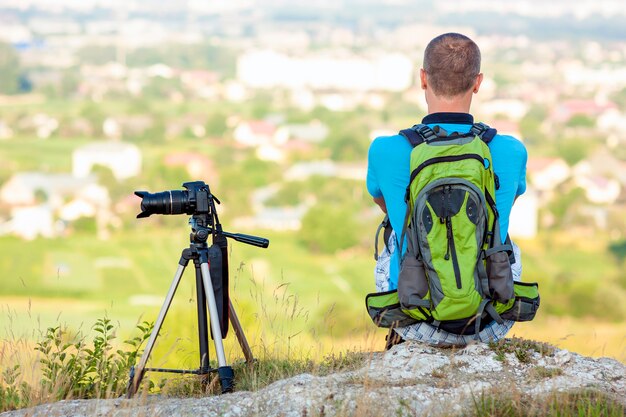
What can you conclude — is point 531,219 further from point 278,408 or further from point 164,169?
point 278,408

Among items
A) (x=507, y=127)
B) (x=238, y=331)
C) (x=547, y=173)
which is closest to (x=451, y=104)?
(x=238, y=331)

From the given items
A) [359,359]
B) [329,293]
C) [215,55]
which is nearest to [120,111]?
[215,55]

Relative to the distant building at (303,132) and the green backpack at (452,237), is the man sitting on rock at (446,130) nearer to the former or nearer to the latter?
the green backpack at (452,237)

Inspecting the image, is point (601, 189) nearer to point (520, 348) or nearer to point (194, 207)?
point (520, 348)

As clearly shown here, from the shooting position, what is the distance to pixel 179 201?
299 cm

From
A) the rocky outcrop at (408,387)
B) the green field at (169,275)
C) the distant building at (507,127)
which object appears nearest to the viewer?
the rocky outcrop at (408,387)

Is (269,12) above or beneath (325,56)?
above

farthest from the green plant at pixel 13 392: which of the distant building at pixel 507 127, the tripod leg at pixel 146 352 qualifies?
the distant building at pixel 507 127

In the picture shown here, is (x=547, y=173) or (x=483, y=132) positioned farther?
(x=547, y=173)

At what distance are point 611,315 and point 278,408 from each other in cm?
3141

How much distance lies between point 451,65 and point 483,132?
0.75ft

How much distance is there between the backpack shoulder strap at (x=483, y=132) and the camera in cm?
289

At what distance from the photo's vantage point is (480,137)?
9.50 ft

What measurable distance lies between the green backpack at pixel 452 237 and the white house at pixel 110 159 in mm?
52068
